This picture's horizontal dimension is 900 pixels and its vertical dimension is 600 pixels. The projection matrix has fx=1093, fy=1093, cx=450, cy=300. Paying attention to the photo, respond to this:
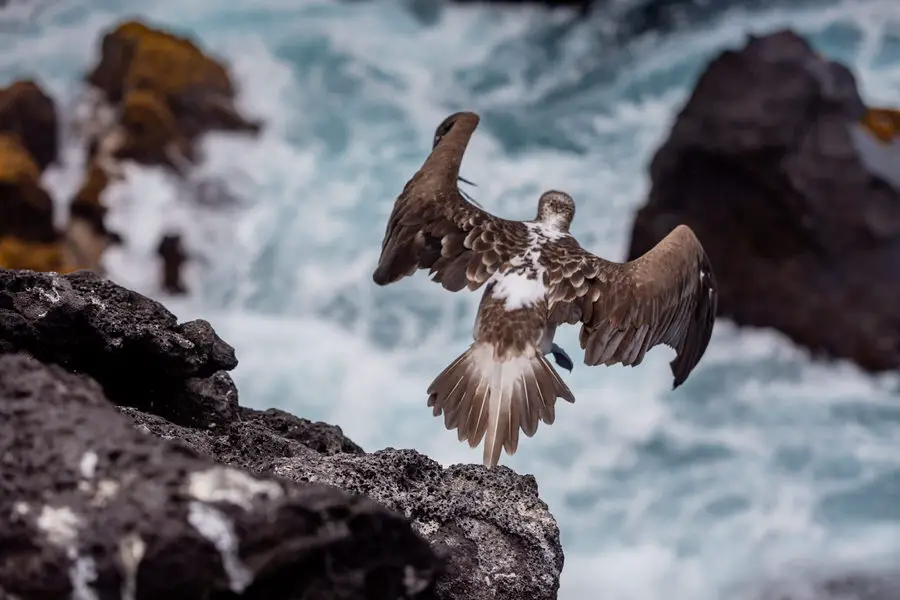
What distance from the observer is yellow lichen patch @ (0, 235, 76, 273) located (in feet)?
29.2

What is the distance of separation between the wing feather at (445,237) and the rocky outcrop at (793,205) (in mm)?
4648

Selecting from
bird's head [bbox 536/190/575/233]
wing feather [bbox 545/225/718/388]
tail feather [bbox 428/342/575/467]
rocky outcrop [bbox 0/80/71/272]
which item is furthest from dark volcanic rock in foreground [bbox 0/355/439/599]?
rocky outcrop [bbox 0/80/71/272]

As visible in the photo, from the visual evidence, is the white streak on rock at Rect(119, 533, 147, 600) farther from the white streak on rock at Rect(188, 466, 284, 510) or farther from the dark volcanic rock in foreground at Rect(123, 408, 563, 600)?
the dark volcanic rock in foreground at Rect(123, 408, 563, 600)

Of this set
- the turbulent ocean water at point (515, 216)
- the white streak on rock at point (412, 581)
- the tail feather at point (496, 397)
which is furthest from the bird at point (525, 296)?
the turbulent ocean water at point (515, 216)

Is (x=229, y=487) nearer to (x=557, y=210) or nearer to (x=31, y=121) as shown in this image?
(x=557, y=210)

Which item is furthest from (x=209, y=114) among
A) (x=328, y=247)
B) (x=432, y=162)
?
(x=432, y=162)

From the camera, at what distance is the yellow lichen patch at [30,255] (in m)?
8.89

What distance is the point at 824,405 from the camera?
8172 mm

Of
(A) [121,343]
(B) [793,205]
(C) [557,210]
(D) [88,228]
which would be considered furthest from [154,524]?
(D) [88,228]

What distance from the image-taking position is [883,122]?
920 centimetres

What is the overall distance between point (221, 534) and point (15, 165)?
8526mm

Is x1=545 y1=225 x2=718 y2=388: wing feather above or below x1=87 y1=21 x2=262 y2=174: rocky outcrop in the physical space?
below

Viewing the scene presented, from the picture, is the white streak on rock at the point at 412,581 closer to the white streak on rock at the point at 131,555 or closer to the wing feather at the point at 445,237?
the white streak on rock at the point at 131,555

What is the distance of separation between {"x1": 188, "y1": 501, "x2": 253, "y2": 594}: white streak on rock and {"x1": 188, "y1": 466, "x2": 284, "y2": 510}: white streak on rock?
0.07 ft
